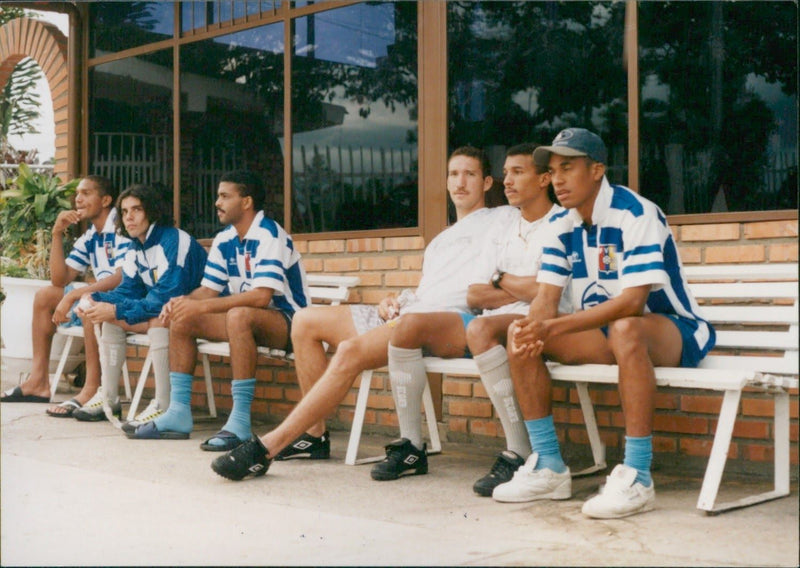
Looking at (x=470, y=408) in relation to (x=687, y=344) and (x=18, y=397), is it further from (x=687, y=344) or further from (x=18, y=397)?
(x=18, y=397)

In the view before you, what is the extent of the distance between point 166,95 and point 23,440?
2.77 m

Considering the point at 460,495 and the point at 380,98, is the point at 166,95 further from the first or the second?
the point at 460,495

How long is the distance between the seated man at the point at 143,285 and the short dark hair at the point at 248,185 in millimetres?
602

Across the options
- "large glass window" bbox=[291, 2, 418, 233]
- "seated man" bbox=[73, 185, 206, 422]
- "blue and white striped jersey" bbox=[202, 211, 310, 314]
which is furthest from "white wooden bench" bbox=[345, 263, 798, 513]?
"seated man" bbox=[73, 185, 206, 422]

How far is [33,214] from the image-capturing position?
754cm

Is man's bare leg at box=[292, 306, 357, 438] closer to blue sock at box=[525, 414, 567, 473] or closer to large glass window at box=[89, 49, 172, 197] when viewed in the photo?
blue sock at box=[525, 414, 567, 473]

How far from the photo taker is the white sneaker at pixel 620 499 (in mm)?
3498

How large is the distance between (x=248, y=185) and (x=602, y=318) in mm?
2407

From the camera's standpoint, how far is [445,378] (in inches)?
211

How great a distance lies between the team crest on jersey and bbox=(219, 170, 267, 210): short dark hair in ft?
7.24

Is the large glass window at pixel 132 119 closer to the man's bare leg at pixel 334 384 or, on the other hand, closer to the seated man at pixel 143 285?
the seated man at pixel 143 285

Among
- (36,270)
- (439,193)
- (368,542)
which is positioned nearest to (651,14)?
(439,193)

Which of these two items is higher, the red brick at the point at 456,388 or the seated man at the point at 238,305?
the seated man at the point at 238,305

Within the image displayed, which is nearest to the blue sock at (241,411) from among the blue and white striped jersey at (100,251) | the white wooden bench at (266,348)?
the white wooden bench at (266,348)
